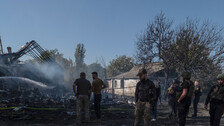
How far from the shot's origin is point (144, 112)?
5.30m

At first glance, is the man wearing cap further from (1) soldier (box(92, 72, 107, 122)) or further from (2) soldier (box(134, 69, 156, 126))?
(2) soldier (box(134, 69, 156, 126))

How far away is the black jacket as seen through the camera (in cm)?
532

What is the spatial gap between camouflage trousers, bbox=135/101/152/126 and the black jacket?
0.43ft

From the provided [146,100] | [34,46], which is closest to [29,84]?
[34,46]

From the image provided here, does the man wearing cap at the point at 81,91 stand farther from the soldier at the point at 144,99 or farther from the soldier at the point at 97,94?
the soldier at the point at 144,99

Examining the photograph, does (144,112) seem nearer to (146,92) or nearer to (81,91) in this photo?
(146,92)

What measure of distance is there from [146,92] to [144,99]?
19cm

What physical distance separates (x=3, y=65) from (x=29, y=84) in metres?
3.47

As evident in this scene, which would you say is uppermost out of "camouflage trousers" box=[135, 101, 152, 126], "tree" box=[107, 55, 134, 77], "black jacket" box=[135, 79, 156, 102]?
"tree" box=[107, 55, 134, 77]

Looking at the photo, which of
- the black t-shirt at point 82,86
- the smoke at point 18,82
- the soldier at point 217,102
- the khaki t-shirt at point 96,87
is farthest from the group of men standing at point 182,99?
the smoke at point 18,82

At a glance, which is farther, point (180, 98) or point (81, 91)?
point (81, 91)

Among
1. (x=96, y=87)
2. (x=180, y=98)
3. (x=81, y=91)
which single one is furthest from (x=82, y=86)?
(x=180, y=98)

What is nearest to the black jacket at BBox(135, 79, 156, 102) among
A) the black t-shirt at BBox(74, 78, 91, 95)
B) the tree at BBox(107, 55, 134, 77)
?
the black t-shirt at BBox(74, 78, 91, 95)

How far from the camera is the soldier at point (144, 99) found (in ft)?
17.2
